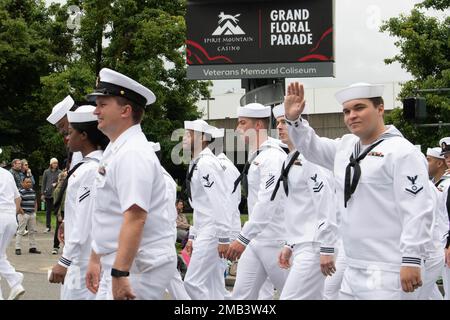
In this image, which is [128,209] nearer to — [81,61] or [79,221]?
[79,221]

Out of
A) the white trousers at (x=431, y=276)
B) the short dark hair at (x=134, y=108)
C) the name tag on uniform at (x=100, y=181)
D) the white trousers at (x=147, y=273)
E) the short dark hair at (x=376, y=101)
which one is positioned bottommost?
the white trousers at (x=431, y=276)

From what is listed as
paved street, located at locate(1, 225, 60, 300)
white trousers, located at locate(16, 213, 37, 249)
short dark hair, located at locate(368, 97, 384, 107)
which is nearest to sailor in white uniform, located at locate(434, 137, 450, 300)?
short dark hair, located at locate(368, 97, 384, 107)

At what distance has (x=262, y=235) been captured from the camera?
346 inches

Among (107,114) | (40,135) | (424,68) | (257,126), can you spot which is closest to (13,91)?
(40,135)

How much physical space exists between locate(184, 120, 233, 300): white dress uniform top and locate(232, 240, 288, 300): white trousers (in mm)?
991

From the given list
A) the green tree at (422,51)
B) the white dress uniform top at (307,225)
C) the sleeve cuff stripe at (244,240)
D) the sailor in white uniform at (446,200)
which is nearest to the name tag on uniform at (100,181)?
the white dress uniform top at (307,225)

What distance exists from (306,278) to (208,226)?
2.57 metres

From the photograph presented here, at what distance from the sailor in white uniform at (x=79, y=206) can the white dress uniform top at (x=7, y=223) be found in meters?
4.23

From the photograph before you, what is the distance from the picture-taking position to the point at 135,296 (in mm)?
4988

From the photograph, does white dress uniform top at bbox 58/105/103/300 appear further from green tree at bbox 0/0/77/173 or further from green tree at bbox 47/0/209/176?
green tree at bbox 0/0/77/173

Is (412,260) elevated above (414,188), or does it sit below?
below

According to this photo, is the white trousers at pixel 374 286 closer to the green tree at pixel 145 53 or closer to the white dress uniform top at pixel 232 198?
the white dress uniform top at pixel 232 198

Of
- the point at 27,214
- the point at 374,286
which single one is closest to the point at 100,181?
the point at 374,286

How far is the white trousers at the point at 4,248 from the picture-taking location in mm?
10859
